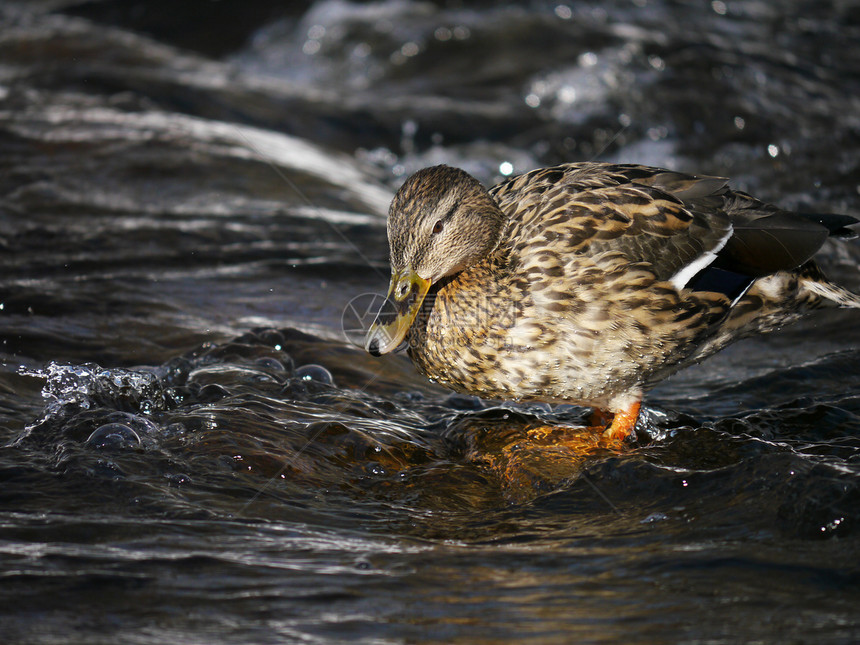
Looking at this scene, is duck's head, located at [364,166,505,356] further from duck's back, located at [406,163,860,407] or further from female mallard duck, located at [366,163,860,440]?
duck's back, located at [406,163,860,407]

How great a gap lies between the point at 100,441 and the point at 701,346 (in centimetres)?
320

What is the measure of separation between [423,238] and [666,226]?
1359 mm

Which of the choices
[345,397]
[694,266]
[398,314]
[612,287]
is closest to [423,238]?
[398,314]

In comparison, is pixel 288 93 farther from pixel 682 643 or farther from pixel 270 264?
pixel 682 643

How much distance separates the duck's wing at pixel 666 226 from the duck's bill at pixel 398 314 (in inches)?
25.3

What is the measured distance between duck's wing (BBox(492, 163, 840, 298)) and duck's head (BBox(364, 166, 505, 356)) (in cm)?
33

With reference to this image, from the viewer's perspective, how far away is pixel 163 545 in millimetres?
3895

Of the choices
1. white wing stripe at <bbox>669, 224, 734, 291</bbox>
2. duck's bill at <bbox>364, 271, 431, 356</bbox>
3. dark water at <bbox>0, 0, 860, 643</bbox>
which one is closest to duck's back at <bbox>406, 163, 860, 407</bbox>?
white wing stripe at <bbox>669, 224, 734, 291</bbox>

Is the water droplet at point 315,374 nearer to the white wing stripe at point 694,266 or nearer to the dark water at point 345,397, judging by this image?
the dark water at point 345,397

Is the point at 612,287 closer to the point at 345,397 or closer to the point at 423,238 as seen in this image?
the point at 423,238

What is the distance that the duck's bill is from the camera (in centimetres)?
485

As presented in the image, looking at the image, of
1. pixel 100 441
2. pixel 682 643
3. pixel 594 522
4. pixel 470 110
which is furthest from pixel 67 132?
pixel 682 643

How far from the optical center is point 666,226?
5234 millimetres

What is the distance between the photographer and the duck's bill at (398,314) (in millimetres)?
4852
